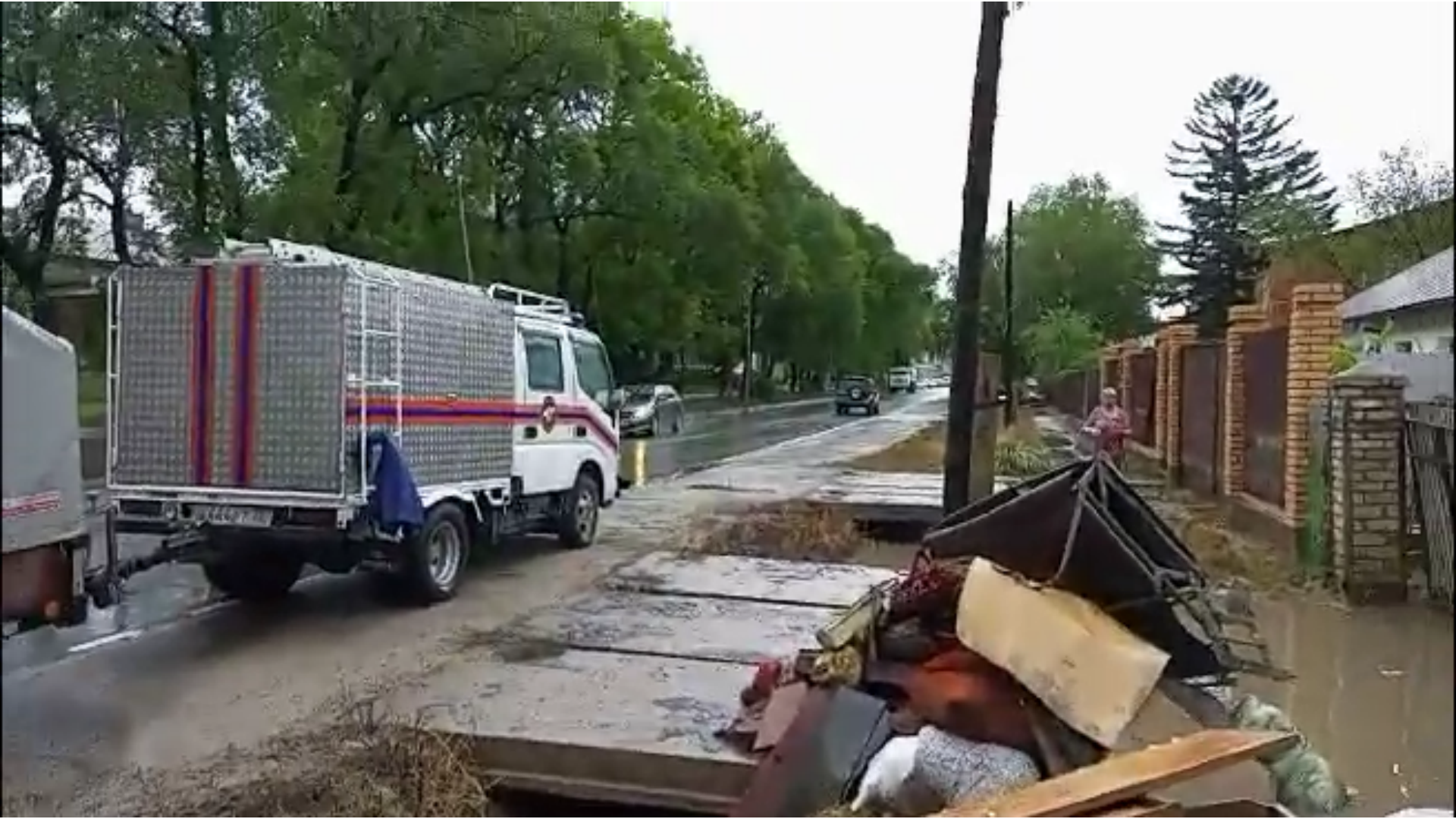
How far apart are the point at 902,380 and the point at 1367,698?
307 ft

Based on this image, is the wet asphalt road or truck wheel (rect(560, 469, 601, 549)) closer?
the wet asphalt road

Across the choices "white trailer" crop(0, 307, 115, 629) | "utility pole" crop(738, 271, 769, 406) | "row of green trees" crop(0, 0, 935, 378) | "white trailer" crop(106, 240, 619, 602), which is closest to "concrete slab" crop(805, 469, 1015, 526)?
"row of green trees" crop(0, 0, 935, 378)

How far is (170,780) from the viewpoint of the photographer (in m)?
5.31

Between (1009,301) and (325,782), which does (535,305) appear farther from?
(1009,301)

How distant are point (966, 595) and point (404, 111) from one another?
11312 millimetres

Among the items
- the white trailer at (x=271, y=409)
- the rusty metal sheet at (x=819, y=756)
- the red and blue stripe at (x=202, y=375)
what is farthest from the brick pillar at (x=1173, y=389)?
the rusty metal sheet at (x=819, y=756)

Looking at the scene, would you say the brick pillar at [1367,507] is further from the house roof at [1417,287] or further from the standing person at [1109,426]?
the standing person at [1109,426]

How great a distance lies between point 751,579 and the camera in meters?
11.3

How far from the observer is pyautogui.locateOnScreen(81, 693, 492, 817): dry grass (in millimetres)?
4910

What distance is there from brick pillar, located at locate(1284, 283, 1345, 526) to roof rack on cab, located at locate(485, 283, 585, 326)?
21.1 ft

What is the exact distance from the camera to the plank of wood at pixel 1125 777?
425 cm

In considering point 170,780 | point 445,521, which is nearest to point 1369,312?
point 170,780

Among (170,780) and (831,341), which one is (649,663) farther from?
(831,341)

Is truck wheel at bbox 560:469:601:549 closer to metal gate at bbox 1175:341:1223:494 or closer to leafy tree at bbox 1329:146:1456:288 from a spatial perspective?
leafy tree at bbox 1329:146:1456:288
